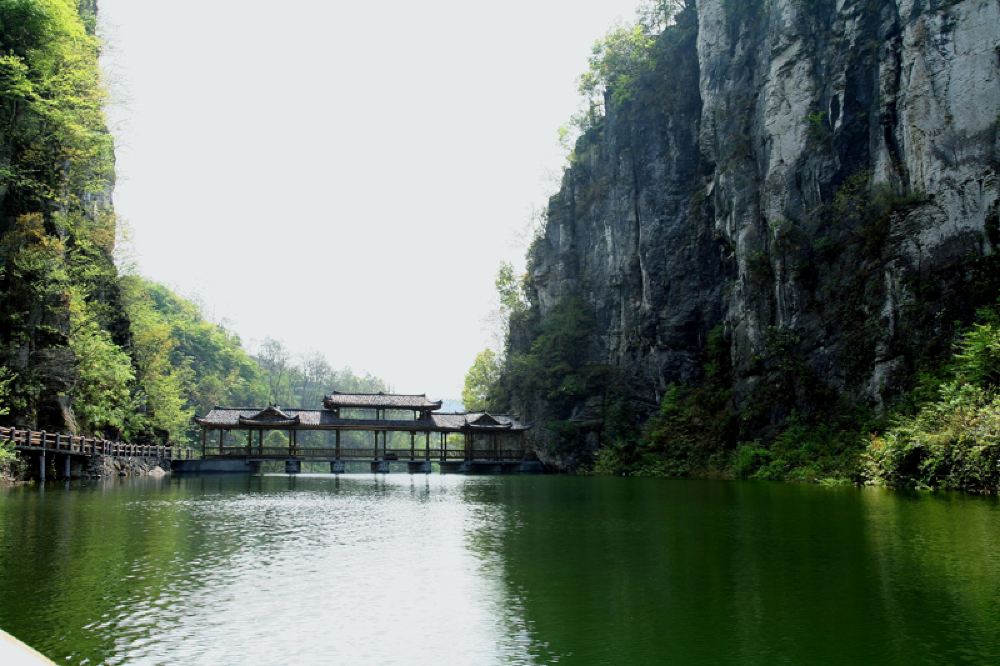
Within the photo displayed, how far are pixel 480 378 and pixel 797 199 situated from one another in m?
43.8

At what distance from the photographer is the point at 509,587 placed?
10.5 meters

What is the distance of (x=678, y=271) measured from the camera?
53.6m

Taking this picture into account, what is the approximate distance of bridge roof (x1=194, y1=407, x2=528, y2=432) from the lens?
54.7 m

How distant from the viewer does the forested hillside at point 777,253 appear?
3200 cm

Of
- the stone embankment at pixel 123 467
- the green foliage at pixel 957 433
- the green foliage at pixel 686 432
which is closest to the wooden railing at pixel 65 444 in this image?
the stone embankment at pixel 123 467

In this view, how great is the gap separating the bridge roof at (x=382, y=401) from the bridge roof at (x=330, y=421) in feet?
3.63

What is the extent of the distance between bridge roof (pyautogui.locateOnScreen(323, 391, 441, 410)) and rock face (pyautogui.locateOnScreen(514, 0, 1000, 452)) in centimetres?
888

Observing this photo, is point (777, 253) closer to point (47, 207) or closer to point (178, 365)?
point (47, 207)

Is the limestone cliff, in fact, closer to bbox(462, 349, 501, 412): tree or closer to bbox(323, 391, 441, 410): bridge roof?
bbox(323, 391, 441, 410): bridge roof

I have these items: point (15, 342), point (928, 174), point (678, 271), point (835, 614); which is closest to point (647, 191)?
point (678, 271)

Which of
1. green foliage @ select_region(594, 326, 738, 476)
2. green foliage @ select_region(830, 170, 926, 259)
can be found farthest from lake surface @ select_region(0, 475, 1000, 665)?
green foliage @ select_region(594, 326, 738, 476)

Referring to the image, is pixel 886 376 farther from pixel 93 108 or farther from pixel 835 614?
pixel 93 108

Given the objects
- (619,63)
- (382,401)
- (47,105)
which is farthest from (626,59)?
(47,105)

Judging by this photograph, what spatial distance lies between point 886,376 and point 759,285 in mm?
11613
